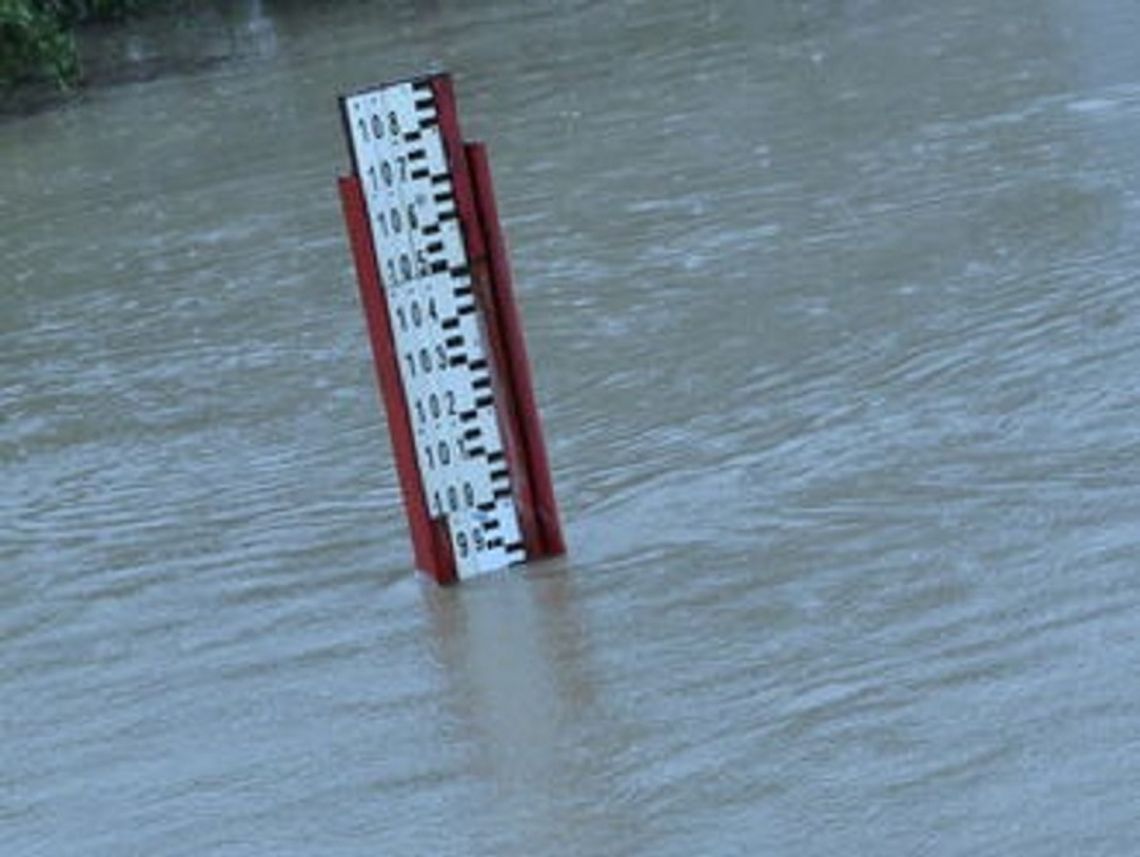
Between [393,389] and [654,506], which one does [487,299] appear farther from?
[654,506]

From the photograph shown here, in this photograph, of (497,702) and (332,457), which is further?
(332,457)

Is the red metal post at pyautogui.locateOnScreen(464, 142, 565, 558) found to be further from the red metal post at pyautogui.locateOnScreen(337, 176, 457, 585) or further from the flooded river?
the red metal post at pyautogui.locateOnScreen(337, 176, 457, 585)

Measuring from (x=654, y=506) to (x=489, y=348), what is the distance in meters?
0.75

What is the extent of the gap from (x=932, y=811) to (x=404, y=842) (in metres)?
0.98

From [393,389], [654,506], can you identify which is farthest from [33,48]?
[393,389]

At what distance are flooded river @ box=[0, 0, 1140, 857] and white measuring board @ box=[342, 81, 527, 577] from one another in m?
0.20

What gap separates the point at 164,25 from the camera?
21.6m

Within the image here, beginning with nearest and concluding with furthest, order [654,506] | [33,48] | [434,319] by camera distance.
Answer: [434,319] < [654,506] < [33,48]

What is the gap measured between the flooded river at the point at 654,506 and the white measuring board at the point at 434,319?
0.67 ft

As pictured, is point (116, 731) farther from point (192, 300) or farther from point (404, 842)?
point (192, 300)

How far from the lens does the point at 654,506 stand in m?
7.18

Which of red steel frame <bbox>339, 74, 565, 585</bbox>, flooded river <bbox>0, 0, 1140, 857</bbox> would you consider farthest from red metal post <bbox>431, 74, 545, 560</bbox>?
flooded river <bbox>0, 0, 1140, 857</bbox>

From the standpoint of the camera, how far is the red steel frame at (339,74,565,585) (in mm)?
6559

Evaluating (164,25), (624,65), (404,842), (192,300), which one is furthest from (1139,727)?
(164,25)
